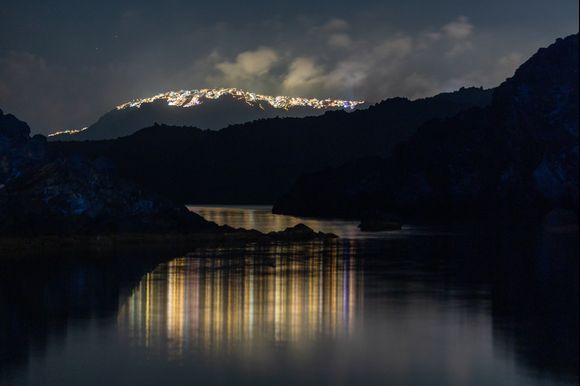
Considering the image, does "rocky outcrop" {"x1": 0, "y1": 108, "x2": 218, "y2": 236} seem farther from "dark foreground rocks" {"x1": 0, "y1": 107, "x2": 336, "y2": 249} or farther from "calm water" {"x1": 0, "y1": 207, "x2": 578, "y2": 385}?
"calm water" {"x1": 0, "y1": 207, "x2": 578, "y2": 385}

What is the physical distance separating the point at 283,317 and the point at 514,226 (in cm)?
6757

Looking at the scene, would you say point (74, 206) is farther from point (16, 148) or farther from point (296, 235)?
point (296, 235)

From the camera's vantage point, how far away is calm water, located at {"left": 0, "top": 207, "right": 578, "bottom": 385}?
22.5 metres

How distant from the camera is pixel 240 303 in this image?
3406cm

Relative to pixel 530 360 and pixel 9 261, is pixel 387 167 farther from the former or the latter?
pixel 530 360

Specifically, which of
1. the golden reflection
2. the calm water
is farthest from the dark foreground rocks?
the golden reflection

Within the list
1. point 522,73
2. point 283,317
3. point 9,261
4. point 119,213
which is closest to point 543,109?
point 522,73

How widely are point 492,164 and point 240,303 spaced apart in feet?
340

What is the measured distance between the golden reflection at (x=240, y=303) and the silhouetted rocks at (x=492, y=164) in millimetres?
67463

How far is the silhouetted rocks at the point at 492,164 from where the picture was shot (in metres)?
114

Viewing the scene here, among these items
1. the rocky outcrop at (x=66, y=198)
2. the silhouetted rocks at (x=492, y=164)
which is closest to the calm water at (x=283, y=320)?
the rocky outcrop at (x=66, y=198)

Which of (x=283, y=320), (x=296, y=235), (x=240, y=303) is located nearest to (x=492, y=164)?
(x=296, y=235)

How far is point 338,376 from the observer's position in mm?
22109

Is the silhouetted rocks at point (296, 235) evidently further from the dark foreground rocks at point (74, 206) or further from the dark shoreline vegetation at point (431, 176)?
the dark foreground rocks at point (74, 206)
